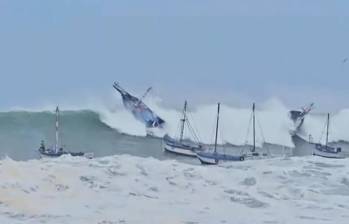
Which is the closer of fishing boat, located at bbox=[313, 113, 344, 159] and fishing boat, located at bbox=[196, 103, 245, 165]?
fishing boat, located at bbox=[196, 103, 245, 165]

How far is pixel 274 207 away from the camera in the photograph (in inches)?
256

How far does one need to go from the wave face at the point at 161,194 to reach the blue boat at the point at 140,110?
4.03 m

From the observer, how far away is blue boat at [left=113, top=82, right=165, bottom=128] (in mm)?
12553

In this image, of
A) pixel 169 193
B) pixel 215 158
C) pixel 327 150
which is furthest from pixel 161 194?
pixel 327 150

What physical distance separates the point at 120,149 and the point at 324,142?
399 centimetres

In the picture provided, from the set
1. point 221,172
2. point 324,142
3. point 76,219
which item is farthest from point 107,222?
point 324,142

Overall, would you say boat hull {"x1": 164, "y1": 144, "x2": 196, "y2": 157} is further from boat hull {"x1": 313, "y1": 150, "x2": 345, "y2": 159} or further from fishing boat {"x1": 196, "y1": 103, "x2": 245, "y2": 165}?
boat hull {"x1": 313, "y1": 150, "x2": 345, "y2": 159}

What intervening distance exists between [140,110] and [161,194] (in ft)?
20.6

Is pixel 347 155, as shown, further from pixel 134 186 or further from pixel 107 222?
pixel 107 222

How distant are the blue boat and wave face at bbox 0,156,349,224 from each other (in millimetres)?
4027

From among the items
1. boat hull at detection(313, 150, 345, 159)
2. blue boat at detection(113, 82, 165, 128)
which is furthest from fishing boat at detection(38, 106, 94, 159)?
boat hull at detection(313, 150, 345, 159)

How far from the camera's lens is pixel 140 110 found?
1300 cm

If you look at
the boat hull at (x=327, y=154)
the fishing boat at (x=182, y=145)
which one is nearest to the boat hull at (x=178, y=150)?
the fishing boat at (x=182, y=145)

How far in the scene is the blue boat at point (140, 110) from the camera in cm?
1255
